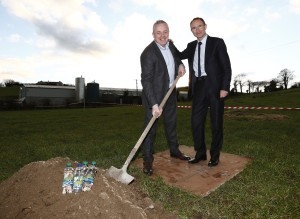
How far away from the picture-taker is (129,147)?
6.71 m

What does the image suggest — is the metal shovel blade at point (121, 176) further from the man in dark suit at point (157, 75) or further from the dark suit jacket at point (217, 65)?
the dark suit jacket at point (217, 65)

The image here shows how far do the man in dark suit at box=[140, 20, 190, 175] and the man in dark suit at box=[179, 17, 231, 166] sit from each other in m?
0.34

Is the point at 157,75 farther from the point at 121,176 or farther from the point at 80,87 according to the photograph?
the point at 80,87

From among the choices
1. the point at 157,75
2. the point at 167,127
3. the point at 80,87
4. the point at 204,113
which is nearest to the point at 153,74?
the point at 157,75

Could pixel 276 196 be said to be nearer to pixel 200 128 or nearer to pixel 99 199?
pixel 200 128

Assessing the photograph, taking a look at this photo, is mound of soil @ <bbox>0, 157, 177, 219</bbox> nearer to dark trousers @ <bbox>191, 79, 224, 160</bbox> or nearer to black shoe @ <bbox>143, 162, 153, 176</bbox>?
black shoe @ <bbox>143, 162, 153, 176</bbox>

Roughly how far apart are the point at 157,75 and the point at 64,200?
2.39m

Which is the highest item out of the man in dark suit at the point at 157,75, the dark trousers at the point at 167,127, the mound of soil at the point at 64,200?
the man in dark suit at the point at 157,75

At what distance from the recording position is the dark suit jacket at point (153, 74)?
4.31 m

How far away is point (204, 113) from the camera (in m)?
4.82

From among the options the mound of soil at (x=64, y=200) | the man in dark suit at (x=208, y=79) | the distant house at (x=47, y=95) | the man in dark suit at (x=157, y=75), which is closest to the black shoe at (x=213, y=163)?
the man in dark suit at (x=208, y=79)

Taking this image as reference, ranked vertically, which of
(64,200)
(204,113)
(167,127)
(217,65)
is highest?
(217,65)

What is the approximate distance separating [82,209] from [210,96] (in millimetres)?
2733

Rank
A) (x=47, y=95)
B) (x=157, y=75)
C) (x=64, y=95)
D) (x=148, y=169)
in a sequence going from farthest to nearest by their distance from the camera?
1. (x=64, y=95)
2. (x=47, y=95)
3. (x=157, y=75)
4. (x=148, y=169)
